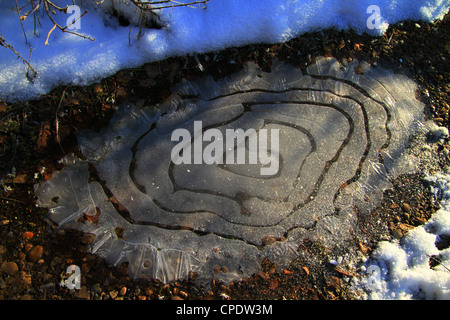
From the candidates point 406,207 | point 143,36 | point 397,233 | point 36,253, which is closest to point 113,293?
point 36,253

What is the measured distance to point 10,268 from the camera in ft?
4.90

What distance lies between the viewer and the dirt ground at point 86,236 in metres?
1.52

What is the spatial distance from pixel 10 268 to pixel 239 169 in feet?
4.40

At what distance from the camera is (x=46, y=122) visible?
5.26 feet

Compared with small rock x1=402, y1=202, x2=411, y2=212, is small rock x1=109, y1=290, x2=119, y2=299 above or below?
below

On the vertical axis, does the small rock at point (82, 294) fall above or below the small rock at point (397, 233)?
below

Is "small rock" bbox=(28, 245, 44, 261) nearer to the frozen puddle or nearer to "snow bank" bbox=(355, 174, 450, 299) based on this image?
the frozen puddle

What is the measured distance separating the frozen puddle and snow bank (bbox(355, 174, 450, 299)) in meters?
0.22

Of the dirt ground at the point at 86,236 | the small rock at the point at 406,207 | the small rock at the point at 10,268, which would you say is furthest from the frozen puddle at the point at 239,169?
the small rock at the point at 10,268

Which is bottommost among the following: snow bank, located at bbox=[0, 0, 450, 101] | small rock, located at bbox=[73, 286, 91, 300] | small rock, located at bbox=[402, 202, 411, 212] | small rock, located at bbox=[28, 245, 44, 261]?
small rock, located at bbox=[73, 286, 91, 300]

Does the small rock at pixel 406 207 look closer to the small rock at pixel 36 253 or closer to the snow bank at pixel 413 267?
the snow bank at pixel 413 267

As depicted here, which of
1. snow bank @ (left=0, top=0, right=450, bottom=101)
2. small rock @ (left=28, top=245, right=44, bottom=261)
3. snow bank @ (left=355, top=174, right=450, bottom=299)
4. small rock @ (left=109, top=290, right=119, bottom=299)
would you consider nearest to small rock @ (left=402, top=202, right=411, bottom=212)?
snow bank @ (left=355, top=174, right=450, bottom=299)

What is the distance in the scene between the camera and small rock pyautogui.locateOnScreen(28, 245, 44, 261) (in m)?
1.53

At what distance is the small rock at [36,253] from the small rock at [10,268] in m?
0.08
